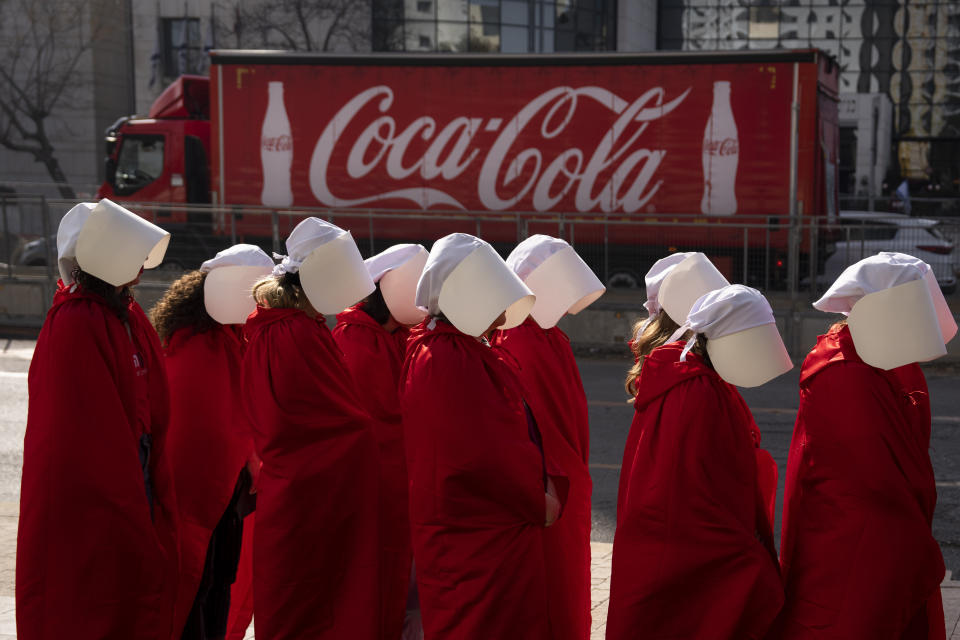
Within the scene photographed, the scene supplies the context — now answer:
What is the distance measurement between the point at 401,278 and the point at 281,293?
2.04ft

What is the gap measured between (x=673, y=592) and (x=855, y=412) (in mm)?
850

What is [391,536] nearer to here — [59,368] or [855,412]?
[59,368]

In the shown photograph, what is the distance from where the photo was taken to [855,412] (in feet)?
12.5

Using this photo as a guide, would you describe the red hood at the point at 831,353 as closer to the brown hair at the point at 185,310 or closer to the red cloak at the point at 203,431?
the red cloak at the point at 203,431

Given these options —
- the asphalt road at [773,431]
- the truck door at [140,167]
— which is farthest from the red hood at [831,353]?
the truck door at [140,167]

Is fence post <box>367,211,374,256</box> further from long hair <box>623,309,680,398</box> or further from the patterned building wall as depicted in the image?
the patterned building wall

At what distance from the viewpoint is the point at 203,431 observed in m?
5.19

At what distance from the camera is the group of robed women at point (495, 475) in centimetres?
381

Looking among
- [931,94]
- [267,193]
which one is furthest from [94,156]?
[931,94]

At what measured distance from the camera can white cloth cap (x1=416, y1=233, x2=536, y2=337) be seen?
400 centimetres

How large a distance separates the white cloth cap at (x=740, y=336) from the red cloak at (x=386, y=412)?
1.63 m

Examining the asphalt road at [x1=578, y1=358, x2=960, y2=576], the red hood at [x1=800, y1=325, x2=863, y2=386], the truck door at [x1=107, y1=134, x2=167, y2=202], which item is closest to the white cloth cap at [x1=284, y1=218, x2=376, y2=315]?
the red hood at [x1=800, y1=325, x2=863, y2=386]

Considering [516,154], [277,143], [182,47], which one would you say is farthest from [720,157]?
[182,47]

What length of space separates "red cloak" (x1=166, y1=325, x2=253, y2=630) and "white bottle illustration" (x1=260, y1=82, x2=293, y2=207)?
13.9 m
